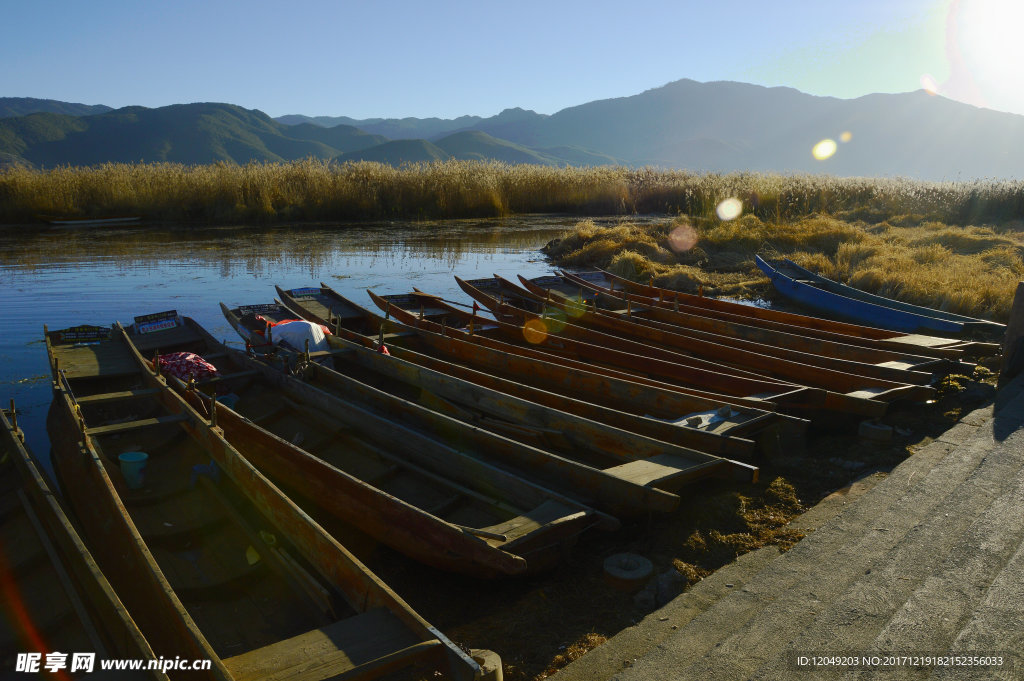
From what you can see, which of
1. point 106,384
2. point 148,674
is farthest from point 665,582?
point 106,384

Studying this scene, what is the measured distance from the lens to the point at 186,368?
23.0 ft

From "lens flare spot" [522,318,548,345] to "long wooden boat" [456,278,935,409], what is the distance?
2.3 inches

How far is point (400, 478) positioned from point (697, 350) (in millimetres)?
4214

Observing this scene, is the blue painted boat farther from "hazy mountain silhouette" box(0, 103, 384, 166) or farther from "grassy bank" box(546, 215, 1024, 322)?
"hazy mountain silhouette" box(0, 103, 384, 166)

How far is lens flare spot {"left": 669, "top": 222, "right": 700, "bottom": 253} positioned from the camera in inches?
693

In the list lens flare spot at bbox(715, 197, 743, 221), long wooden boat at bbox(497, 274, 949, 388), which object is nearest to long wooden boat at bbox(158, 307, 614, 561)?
long wooden boat at bbox(497, 274, 949, 388)

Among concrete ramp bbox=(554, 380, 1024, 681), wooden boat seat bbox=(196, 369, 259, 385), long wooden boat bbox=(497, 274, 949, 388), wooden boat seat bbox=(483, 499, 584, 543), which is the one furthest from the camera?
wooden boat seat bbox=(196, 369, 259, 385)

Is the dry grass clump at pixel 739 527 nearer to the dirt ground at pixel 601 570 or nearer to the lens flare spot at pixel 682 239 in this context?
the dirt ground at pixel 601 570

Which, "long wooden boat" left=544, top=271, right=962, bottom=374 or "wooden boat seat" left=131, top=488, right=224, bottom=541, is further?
"long wooden boat" left=544, top=271, right=962, bottom=374

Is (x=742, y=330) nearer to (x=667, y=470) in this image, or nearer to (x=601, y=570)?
(x=667, y=470)

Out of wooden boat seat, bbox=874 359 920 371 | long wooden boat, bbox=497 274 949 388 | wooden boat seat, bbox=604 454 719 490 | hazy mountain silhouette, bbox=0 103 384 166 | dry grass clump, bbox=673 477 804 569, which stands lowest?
dry grass clump, bbox=673 477 804 569

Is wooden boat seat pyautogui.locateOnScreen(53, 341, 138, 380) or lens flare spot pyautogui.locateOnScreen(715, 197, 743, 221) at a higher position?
lens flare spot pyautogui.locateOnScreen(715, 197, 743, 221)

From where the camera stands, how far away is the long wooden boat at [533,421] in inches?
175

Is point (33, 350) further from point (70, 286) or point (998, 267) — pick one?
point (998, 267)
